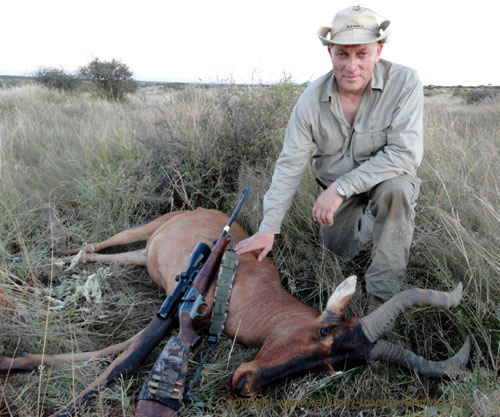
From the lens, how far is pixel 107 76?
52.6 feet

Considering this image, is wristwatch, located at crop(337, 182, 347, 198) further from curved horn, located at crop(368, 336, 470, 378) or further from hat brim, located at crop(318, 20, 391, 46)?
curved horn, located at crop(368, 336, 470, 378)

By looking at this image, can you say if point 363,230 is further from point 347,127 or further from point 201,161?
point 201,161

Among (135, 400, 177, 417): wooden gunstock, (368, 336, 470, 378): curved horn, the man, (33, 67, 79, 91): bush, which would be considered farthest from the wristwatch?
(33, 67, 79, 91): bush

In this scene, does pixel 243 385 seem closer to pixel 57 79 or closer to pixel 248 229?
pixel 248 229

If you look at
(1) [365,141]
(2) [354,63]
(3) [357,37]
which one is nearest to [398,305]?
(1) [365,141]

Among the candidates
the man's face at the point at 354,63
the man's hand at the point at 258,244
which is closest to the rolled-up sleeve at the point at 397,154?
the man's face at the point at 354,63

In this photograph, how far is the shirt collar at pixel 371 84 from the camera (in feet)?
10.6

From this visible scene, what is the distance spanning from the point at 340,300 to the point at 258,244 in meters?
0.96

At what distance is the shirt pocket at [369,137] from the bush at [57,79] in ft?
53.6

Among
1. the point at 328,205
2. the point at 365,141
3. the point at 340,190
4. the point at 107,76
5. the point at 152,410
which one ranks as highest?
the point at 107,76

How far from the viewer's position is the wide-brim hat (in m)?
2.97

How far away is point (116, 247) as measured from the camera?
14.2ft

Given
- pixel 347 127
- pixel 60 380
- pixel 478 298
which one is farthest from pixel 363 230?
pixel 60 380

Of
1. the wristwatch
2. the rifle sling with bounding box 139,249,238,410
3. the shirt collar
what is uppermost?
the shirt collar
